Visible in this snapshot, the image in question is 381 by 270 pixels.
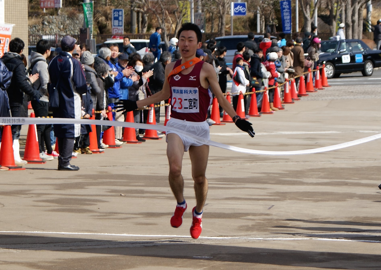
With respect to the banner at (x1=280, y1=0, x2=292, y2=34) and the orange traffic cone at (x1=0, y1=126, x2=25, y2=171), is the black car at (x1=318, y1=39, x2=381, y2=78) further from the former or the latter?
the orange traffic cone at (x1=0, y1=126, x2=25, y2=171)

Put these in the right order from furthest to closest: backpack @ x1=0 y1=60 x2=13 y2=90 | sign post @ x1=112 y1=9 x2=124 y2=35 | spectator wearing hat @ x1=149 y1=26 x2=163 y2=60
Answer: sign post @ x1=112 y1=9 x2=124 y2=35 → spectator wearing hat @ x1=149 y1=26 x2=163 y2=60 → backpack @ x1=0 y1=60 x2=13 y2=90

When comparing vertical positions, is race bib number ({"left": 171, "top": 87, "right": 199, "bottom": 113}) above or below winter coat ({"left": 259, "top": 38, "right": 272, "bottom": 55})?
below

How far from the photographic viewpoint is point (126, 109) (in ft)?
23.8

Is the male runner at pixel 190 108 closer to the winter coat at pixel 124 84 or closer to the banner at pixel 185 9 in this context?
the winter coat at pixel 124 84

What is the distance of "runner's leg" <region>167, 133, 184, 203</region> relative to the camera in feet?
21.7

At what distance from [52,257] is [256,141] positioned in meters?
9.35

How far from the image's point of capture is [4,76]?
10.8 meters

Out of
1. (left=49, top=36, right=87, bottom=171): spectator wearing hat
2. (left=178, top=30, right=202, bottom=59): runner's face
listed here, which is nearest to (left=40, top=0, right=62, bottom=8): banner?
(left=49, top=36, right=87, bottom=171): spectator wearing hat

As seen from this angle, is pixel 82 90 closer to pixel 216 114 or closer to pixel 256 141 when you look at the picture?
pixel 256 141

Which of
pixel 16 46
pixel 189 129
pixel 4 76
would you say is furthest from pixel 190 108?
pixel 16 46

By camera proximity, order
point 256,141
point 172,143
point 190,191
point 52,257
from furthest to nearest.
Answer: point 256,141 < point 190,191 < point 172,143 < point 52,257

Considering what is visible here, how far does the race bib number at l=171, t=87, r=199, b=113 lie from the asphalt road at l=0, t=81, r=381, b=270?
3.90 feet

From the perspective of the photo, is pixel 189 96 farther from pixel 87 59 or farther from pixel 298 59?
pixel 298 59

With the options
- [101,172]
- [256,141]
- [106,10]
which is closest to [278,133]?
[256,141]
